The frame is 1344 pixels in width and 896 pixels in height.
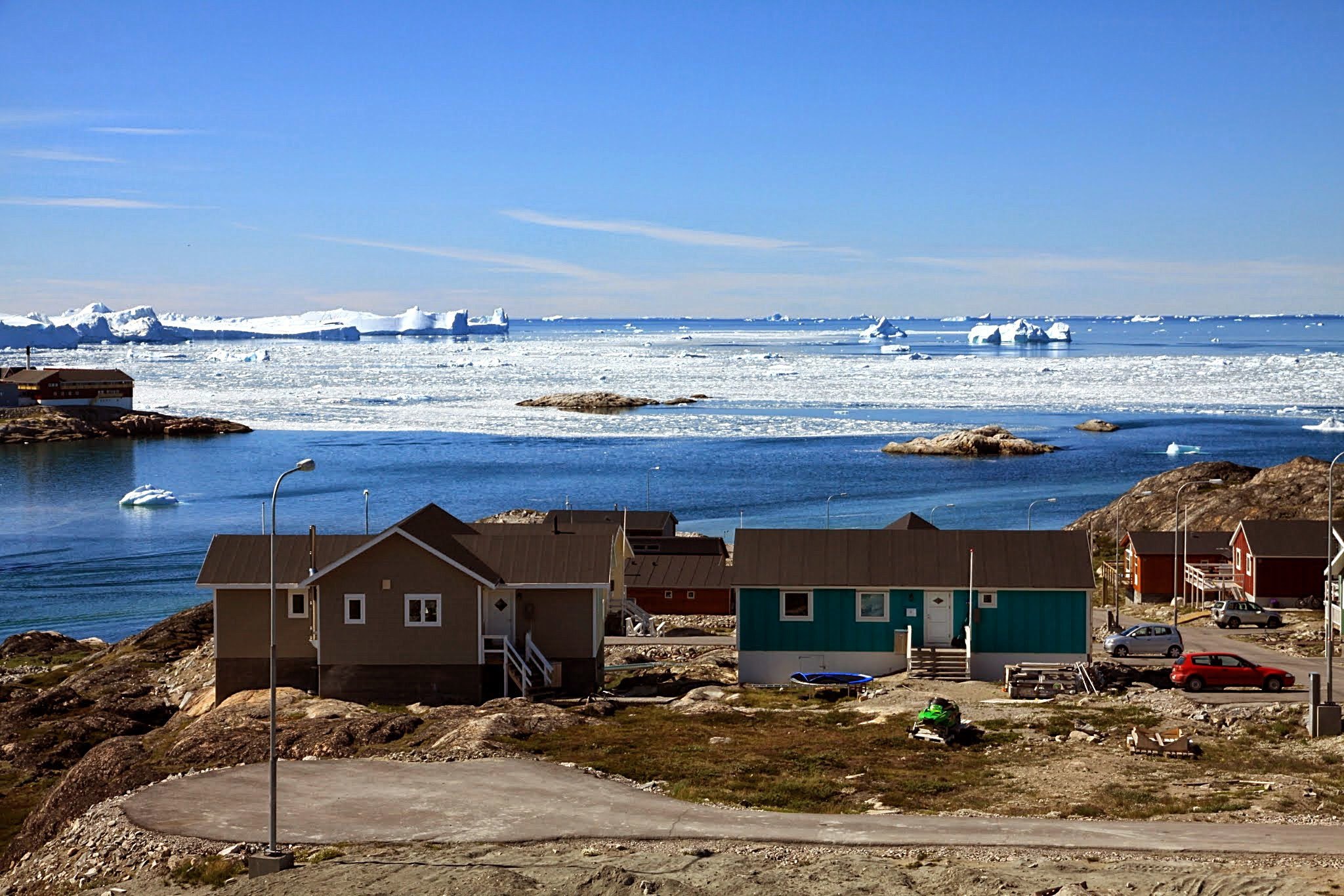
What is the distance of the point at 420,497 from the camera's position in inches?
A: 3314

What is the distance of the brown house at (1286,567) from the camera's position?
47406 millimetres

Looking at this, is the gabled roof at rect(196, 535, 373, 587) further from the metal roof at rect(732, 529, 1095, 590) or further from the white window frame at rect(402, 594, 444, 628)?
the metal roof at rect(732, 529, 1095, 590)

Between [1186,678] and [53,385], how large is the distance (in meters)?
127

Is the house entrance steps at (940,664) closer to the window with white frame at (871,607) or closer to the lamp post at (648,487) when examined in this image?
the window with white frame at (871,607)

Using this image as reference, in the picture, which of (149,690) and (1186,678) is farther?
(149,690)

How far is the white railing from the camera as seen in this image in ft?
101

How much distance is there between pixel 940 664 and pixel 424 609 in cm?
1181

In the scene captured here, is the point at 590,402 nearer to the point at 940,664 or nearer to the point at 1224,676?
the point at 940,664

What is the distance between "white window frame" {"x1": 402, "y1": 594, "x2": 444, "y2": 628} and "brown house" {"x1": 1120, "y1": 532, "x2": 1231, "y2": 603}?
31877 millimetres

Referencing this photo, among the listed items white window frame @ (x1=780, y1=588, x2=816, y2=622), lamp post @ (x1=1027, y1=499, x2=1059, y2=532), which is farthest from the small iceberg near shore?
white window frame @ (x1=780, y1=588, x2=816, y2=622)

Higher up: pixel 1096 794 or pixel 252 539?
pixel 252 539

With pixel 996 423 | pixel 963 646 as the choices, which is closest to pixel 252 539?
pixel 963 646

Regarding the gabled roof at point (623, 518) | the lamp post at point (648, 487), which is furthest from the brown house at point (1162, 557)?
the lamp post at point (648, 487)

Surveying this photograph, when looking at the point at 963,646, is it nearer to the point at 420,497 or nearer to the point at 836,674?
the point at 836,674
